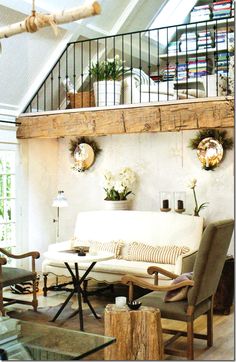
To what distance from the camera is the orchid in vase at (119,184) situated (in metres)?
7.07

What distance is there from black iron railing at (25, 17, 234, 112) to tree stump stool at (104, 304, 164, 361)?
3191mm

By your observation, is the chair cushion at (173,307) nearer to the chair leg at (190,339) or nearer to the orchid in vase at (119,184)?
the chair leg at (190,339)

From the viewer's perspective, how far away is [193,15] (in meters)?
8.19

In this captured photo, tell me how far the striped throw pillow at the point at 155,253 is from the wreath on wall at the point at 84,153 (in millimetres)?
1552

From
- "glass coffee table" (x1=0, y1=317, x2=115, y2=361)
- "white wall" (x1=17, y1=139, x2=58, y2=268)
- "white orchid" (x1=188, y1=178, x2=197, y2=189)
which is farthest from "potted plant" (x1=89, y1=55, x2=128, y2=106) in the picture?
"glass coffee table" (x1=0, y1=317, x2=115, y2=361)

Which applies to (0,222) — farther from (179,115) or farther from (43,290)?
(179,115)

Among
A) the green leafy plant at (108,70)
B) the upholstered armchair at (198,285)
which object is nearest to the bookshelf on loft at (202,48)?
the green leafy plant at (108,70)

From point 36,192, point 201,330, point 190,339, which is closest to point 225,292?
point 201,330

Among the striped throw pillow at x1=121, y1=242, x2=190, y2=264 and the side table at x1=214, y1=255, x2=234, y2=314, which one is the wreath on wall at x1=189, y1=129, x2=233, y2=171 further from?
the side table at x1=214, y1=255, x2=234, y2=314

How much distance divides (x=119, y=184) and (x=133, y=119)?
3.29ft

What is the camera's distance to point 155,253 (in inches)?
246

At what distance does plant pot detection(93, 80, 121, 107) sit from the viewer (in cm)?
702

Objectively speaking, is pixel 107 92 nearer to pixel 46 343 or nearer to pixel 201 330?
pixel 201 330

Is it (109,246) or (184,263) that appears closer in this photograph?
(184,263)
